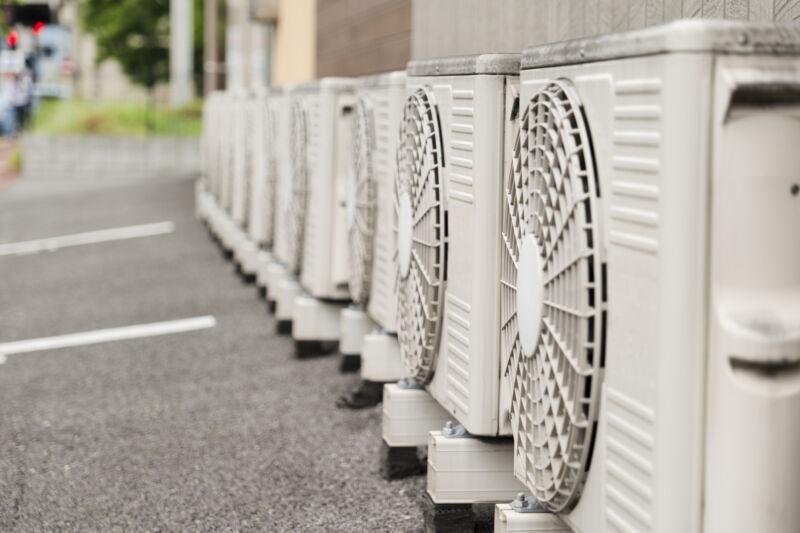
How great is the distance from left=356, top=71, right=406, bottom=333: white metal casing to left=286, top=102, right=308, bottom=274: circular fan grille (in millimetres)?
1124

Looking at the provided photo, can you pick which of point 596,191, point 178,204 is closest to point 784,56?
point 596,191

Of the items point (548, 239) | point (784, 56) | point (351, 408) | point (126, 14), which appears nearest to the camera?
point (784, 56)

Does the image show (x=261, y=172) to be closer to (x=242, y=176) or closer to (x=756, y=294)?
(x=242, y=176)

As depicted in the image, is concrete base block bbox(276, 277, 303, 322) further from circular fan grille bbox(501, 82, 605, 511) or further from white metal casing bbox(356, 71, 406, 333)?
circular fan grille bbox(501, 82, 605, 511)

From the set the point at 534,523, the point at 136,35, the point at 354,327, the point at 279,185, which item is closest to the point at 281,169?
the point at 279,185

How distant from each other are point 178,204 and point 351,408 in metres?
10.6

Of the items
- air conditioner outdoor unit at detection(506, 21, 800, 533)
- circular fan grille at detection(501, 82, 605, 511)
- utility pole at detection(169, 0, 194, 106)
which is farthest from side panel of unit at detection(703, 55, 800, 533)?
utility pole at detection(169, 0, 194, 106)

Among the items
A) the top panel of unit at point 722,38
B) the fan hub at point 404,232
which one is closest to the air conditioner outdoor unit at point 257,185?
the fan hub at point 404,232

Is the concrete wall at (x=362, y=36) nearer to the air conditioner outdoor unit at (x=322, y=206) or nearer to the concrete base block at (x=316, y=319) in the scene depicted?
the air conditioner outdoor unit at (x=322, y=206)

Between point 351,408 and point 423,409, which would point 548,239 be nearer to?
point 423,409

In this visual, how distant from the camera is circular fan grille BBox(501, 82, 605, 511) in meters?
2.39

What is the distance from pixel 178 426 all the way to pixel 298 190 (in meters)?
1.63

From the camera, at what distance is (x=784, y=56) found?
6.73 ft

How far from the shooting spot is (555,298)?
252 centimetres
